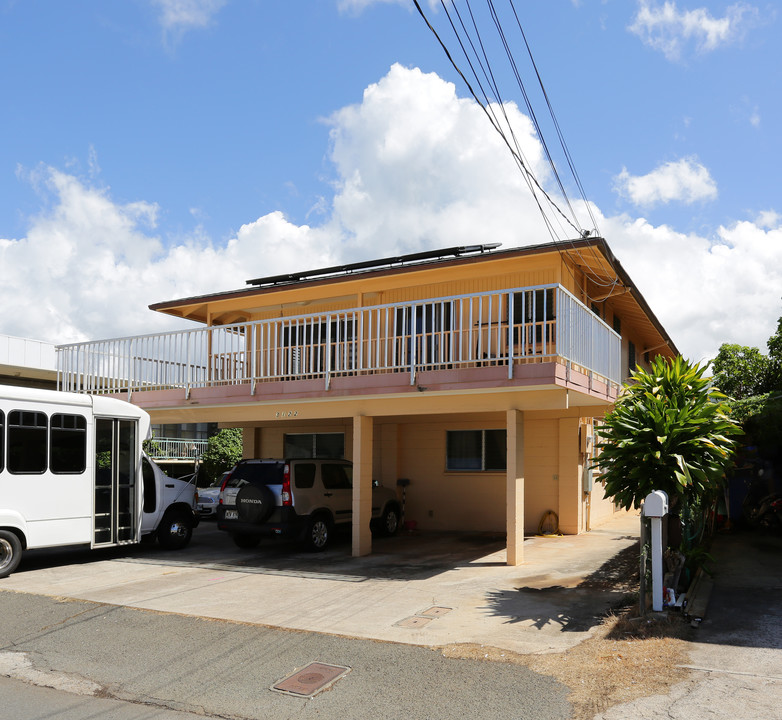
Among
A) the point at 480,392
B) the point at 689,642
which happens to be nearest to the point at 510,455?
the point at 480,392

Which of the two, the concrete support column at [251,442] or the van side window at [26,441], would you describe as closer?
the van side window at [26,441]

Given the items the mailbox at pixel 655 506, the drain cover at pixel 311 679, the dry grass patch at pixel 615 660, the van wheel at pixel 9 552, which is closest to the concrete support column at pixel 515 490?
the dry grass patch at pixel 615 660

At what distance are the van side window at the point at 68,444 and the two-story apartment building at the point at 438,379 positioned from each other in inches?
113

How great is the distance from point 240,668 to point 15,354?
1985 cm

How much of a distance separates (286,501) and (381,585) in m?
3.29

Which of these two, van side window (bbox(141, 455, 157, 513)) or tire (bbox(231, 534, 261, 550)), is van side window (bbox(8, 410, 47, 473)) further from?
tire (bbox(231, 534, 261, 550))

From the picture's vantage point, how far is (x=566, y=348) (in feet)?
35.8

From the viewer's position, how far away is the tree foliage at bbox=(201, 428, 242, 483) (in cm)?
2511

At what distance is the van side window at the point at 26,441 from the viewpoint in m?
10.7

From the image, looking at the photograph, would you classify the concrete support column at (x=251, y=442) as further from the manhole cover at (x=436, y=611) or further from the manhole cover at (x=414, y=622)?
the manhole cover at (x=414, y=622)

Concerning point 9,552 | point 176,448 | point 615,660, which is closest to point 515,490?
point 615,660

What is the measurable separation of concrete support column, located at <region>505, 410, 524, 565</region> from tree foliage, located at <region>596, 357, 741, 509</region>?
2.54 m

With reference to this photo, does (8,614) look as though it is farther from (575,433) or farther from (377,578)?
(575,433)

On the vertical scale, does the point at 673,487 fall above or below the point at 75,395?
below
